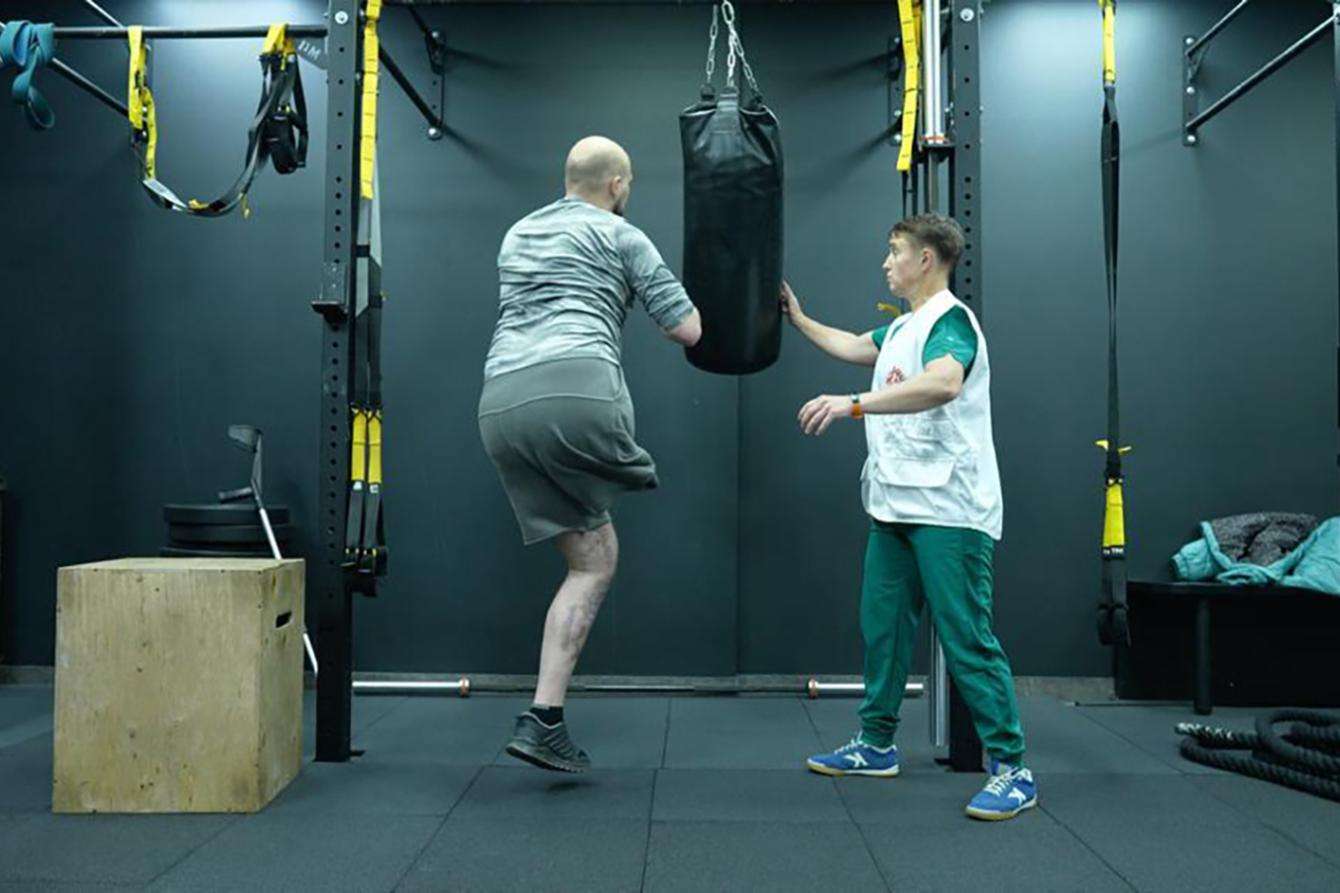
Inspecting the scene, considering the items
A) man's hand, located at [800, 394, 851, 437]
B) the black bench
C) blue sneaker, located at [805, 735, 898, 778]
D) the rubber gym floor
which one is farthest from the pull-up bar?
the black bench

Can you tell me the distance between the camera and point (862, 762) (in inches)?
98.7

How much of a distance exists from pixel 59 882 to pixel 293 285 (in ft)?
7.80

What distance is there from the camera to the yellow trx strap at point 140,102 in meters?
2.83

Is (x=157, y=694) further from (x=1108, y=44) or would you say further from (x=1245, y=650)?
(x=1245, y=650)

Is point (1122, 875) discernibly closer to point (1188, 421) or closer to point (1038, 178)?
point (1188, 421)

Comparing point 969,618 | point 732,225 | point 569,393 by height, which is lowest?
point 969,618

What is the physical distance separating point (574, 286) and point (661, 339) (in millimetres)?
1232

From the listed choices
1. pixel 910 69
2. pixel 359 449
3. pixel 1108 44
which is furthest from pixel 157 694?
pixel 1108 44

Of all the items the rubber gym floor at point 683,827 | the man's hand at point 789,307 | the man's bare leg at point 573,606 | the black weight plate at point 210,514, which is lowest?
the rubber gym floor at point 683,827

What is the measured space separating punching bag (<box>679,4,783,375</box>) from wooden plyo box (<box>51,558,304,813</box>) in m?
1.32

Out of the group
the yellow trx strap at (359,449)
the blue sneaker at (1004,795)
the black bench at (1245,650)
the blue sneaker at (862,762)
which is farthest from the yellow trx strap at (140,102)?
the black bench at (1245,650)

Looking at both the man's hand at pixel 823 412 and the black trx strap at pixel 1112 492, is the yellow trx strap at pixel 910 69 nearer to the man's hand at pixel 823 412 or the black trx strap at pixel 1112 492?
the black trx strap at pixel 1112 492

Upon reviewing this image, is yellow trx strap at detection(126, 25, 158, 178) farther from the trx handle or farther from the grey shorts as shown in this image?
the trx handle

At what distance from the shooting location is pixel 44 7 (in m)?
3.70
